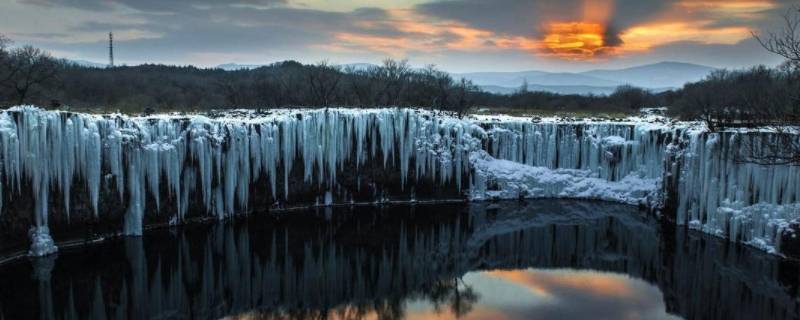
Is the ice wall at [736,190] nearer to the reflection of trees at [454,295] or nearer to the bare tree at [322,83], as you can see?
the reflection of trees at [454,295]

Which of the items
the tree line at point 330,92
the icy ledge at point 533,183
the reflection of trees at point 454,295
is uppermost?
the tree line at point 330,92

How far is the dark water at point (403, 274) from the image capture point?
14570 millimetres

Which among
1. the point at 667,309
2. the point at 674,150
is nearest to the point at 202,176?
the point at 667,309

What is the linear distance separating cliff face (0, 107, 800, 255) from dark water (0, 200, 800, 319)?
1.15 meters

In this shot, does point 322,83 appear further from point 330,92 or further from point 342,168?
point 342,168

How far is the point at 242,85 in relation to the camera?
1932 inches

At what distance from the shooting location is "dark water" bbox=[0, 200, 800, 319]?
14.6 metres

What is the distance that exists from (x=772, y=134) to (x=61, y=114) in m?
23.4

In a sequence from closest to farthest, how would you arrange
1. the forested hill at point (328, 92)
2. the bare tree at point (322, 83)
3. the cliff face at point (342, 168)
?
the cliff face at point (342, 168) < the forested hill at point (328, 92) < the bare tree at point (322, 83)

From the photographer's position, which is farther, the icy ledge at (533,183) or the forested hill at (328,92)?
the forested hill at (328,92)

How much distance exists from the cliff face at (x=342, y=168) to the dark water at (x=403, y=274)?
3.76ft

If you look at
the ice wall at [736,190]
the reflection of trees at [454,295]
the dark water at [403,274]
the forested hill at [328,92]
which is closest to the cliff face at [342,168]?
the ice wall at [736,190]

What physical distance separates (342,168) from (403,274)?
9.59 meters

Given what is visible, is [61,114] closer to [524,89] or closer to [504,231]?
[504,231]
